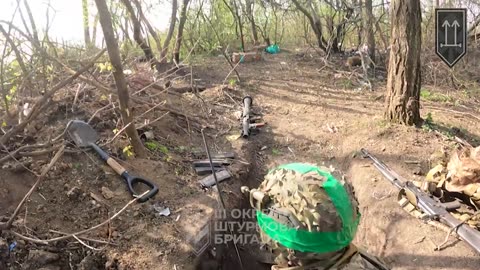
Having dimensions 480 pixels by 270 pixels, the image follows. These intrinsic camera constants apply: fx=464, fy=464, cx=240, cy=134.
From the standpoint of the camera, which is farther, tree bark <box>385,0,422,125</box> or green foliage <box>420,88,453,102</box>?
green foliage <box>420,88,453,102</box>

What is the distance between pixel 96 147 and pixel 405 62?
3258mm

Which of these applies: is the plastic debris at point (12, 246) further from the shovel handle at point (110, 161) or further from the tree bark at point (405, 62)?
the tree bark at point (405, 62)

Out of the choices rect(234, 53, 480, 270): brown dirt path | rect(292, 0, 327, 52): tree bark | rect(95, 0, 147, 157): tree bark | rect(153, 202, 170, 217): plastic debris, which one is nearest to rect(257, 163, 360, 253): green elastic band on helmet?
rect(234, 53, 480, 270): brown dirt path

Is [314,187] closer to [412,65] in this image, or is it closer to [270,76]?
[412,65]

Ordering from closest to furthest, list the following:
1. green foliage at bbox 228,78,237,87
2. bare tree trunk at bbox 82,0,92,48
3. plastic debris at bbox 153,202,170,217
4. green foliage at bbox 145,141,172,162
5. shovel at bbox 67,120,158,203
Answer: plastic debris at bbox 153,202,170,217, shovel at bbox 67,120,158,203, green foliage at bbox 145,141,172,162, bare tree trunk at bbox 82,0,92,48, green foliage at bbox 228,78,237,87

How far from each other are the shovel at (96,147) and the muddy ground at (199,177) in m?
0.07

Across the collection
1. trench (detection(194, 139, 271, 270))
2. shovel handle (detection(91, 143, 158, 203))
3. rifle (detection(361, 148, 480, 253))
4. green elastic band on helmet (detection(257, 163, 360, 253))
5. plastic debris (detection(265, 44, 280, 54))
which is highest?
plastic debris (detection(265, 44, 280, 54))

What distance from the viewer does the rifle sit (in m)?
3.25

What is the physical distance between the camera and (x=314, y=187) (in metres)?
1.88

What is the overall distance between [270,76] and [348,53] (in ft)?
7.53

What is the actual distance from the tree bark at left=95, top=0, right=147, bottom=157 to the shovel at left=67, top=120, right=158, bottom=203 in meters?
0.31

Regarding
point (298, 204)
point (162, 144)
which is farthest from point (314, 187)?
point (162, 144)

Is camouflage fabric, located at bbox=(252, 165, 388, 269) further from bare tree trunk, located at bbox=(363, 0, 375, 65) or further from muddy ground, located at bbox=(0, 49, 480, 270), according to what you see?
bare tree trunk, located at bbox=(363, 0, 375, 65)

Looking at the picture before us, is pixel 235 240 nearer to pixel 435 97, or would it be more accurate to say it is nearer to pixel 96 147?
pixel 96 147
